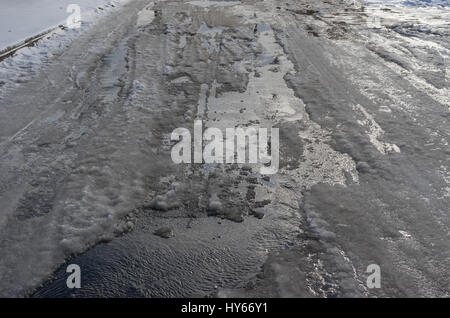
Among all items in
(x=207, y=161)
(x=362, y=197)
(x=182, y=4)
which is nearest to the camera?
(x=362, y=197)

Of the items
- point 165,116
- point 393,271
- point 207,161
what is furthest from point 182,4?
point 393,271

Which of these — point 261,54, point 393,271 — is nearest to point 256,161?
point 393,271

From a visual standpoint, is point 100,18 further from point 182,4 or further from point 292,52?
point 292,52

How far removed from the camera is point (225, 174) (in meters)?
4.55

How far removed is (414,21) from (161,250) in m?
10.7

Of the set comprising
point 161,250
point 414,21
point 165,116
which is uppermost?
point 414,21

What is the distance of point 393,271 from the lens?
10.8 feet

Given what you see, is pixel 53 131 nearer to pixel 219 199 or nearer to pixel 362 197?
pixel 219 199

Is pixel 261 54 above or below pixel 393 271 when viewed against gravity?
above

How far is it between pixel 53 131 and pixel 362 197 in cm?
424

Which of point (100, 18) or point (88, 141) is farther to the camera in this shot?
point (100, 18)

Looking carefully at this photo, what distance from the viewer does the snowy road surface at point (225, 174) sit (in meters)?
3.34

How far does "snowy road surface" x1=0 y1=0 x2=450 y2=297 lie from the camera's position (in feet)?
11.0

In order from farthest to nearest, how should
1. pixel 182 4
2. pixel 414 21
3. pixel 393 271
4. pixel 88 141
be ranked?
1. pixel 182 4
2. pixel 414 21
3. pixel 88 141
4. pixel 393 271
